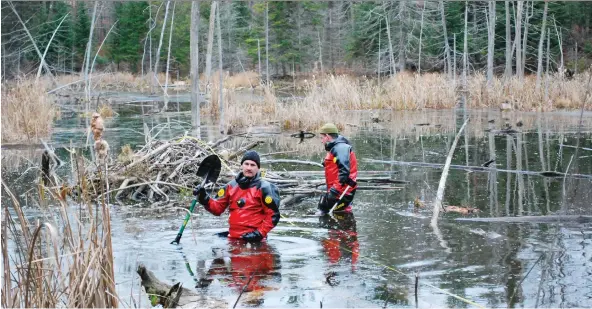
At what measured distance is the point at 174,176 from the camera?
41.8ft

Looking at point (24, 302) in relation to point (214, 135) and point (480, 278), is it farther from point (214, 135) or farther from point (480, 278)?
point (214, 135)

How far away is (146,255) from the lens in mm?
8711

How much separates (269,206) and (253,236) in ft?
1.31

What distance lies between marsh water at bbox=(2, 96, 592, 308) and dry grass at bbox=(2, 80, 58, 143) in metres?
3.17

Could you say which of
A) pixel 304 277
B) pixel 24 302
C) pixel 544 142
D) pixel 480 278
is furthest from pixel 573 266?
pixel 544 142

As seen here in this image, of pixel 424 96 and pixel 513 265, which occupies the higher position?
pixel 424 96

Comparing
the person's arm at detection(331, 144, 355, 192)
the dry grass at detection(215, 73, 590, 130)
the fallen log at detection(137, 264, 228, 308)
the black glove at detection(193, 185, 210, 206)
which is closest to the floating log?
the person's arm at detection(331, 144, 355, 192)

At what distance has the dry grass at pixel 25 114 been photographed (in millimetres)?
19281

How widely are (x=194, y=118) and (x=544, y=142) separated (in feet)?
30.8

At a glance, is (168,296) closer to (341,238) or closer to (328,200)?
(341,238)

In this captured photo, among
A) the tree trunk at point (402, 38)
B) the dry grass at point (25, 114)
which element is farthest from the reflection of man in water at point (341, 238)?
the tree trunk at point (402, 38)

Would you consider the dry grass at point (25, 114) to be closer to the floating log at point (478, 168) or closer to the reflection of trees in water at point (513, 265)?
the floating log at point (478, 168)

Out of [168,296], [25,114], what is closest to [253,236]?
[168,296]

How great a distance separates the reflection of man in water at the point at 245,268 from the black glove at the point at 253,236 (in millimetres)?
69
